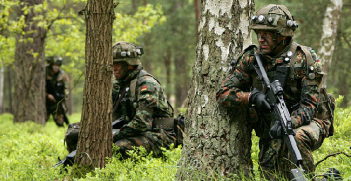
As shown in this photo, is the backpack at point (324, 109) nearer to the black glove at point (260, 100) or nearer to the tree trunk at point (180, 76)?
the black glove at point (260, 100)

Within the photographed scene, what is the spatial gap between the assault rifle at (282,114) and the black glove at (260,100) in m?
0.05

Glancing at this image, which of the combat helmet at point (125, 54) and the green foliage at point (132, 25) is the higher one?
the green foliage at point (132, 25)

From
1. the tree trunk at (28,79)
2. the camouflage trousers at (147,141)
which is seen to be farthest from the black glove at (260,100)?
the tree trunk at (28,79)

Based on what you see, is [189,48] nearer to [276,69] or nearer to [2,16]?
[2,16]

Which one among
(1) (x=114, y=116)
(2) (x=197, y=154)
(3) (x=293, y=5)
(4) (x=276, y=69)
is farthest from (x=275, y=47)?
(3) (x=293, y=5)

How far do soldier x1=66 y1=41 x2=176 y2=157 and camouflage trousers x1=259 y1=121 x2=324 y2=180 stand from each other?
6.63 ft

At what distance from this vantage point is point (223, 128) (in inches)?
153

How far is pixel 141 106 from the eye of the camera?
5.57 meters

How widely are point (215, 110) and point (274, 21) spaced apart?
1.07m

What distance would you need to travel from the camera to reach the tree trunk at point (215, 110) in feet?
12.7

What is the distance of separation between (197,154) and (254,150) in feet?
A: 4.98

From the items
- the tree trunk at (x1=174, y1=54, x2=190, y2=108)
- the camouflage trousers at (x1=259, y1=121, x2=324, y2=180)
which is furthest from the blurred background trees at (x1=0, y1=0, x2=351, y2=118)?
the camouflage trousers at (x1=259, y1=121, x2=324, y2=180)

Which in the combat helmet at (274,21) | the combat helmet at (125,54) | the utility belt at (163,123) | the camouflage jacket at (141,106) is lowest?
the utility belt at (163,123)

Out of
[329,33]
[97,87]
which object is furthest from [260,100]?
[329,33]
